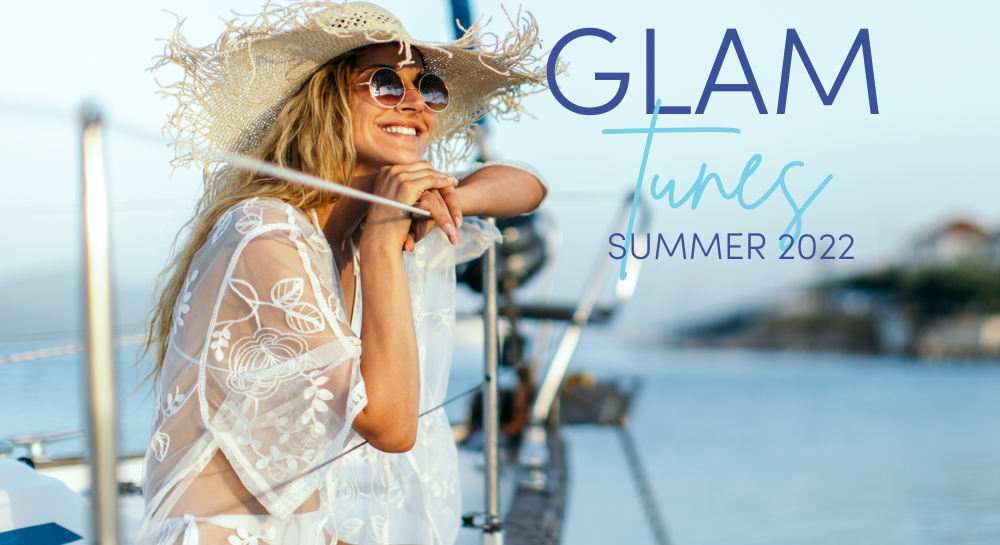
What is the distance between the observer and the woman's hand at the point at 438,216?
1355 millimetres

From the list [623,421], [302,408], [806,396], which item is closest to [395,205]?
A: [302,408]

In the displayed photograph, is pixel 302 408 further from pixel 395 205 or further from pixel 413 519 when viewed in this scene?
pixel 413 519

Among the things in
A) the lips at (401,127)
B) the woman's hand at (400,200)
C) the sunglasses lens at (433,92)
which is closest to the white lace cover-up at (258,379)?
the woman's hand at (400,200)

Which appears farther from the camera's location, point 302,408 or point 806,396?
point 806,396

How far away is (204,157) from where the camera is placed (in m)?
1.62

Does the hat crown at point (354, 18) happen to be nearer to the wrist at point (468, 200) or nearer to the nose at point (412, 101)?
the nose at point (412, 101)

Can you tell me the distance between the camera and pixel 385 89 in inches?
61.5

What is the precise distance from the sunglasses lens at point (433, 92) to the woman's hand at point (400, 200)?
292 mm

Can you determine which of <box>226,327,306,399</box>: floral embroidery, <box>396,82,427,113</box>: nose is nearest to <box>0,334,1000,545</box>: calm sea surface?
<box>226,327,306,399</box>: floral embroidery

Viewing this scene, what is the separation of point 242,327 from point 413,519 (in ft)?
2.32

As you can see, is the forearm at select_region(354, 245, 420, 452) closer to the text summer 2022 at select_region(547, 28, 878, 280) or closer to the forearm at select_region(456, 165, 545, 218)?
the forearm at select_region(456, 165, 545, 218)

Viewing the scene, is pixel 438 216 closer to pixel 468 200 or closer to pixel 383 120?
pixel 468 200

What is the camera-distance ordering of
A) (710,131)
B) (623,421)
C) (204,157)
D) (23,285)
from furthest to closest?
(623,421) < (710,131) < (204,157) < (23,285)

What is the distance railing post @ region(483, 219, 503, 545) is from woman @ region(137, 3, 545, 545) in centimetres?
9
